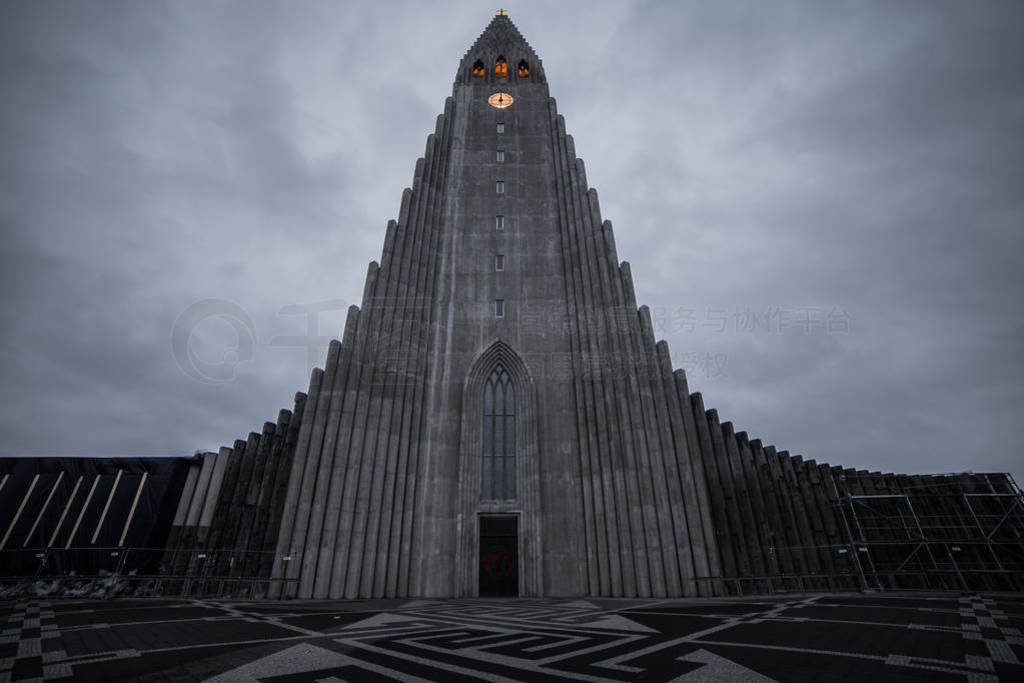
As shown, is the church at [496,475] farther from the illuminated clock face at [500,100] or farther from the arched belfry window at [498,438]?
the illuminated clock face at [500,100]

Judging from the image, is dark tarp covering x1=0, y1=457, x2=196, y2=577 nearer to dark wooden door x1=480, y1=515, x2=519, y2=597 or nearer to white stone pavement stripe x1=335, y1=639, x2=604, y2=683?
dark wooden door x1=480, y1=515, x2=519, y2=597

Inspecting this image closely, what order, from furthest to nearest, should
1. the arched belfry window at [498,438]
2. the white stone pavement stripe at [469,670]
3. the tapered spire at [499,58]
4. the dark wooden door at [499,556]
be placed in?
the tapered spire at [499,58], the arched belfry window at [498,438], the dark wooden door at [499,556], the white stone pavement stripe at [469,670]

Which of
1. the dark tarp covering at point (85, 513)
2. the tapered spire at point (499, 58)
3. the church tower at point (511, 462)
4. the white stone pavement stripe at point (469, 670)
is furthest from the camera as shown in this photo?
the tapered spire at point (499, 58)

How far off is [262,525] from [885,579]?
35185mm

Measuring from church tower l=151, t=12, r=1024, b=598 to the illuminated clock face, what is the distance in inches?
214

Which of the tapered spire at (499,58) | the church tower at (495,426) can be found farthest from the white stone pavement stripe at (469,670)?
the tapered spire at (499,58)

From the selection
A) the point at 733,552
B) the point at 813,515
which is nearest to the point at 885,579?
the point at 813,515

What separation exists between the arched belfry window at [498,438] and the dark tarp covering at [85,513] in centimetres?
1848

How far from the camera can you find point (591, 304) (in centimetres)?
2211

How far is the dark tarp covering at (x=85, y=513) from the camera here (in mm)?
21141

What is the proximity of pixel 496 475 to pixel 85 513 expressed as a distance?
22.5m

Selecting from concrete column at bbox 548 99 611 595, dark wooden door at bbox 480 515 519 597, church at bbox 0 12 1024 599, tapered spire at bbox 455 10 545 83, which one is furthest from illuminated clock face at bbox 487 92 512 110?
dark wooden door at bbox 480 515 519 597

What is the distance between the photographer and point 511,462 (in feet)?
65.9

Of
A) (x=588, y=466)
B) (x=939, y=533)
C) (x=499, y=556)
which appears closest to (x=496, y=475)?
(x=499, y=556)
